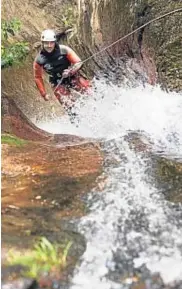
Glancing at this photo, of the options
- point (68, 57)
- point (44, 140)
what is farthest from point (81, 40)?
point (44, 140)

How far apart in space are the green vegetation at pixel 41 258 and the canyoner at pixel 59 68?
19.1ft

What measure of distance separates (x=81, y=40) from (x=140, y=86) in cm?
191

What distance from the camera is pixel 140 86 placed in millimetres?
13812

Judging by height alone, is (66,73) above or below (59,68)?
below

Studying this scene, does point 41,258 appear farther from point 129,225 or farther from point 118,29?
point 118,29

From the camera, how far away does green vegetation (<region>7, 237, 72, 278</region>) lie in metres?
4.46

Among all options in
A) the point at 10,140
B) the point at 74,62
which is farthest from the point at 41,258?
the point at 74,62

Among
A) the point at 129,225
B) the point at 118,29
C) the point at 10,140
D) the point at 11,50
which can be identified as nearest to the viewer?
the point at 129,225

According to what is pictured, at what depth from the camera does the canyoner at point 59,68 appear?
10.1 metres

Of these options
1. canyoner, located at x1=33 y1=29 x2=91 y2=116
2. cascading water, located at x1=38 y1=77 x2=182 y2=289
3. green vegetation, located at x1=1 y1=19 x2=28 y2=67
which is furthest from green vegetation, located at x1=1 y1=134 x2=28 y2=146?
canyoner, located at x1=33 y1=29 x2=91 y2=116

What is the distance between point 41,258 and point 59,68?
635 centimetres

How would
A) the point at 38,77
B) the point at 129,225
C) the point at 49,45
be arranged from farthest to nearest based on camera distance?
1. the point at 38,77
2. the point at 49,45
3. the point at 129,225

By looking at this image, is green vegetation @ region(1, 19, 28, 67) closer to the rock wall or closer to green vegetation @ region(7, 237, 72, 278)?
the rock wall

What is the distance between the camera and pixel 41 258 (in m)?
4.57
